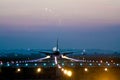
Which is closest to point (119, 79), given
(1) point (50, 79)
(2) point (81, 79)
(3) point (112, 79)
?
(3) point (112, 79)

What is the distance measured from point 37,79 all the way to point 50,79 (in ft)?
5.57

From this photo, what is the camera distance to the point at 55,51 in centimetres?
12200

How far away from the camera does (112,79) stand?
154 ft

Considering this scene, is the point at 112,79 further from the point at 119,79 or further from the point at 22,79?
the point at 22,79

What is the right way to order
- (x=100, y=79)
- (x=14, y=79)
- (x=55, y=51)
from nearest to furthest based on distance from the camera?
(x=100, y=79)
(x=14, y=79)
(x=55, y=51)

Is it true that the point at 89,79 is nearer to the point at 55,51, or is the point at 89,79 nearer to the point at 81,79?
the point at 81,79

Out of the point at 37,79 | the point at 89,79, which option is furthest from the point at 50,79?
the point at 89,79

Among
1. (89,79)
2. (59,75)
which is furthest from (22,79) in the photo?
(89,79)

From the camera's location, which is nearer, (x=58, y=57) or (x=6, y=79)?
(x=6, y=79)

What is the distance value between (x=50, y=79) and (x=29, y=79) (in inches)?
108

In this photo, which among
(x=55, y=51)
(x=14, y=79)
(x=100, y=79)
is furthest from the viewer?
(x=55, y=51)

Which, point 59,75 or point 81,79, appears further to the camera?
point 59,75

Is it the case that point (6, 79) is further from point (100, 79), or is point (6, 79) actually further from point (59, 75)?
point (100, 79)

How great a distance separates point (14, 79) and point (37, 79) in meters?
2.85
